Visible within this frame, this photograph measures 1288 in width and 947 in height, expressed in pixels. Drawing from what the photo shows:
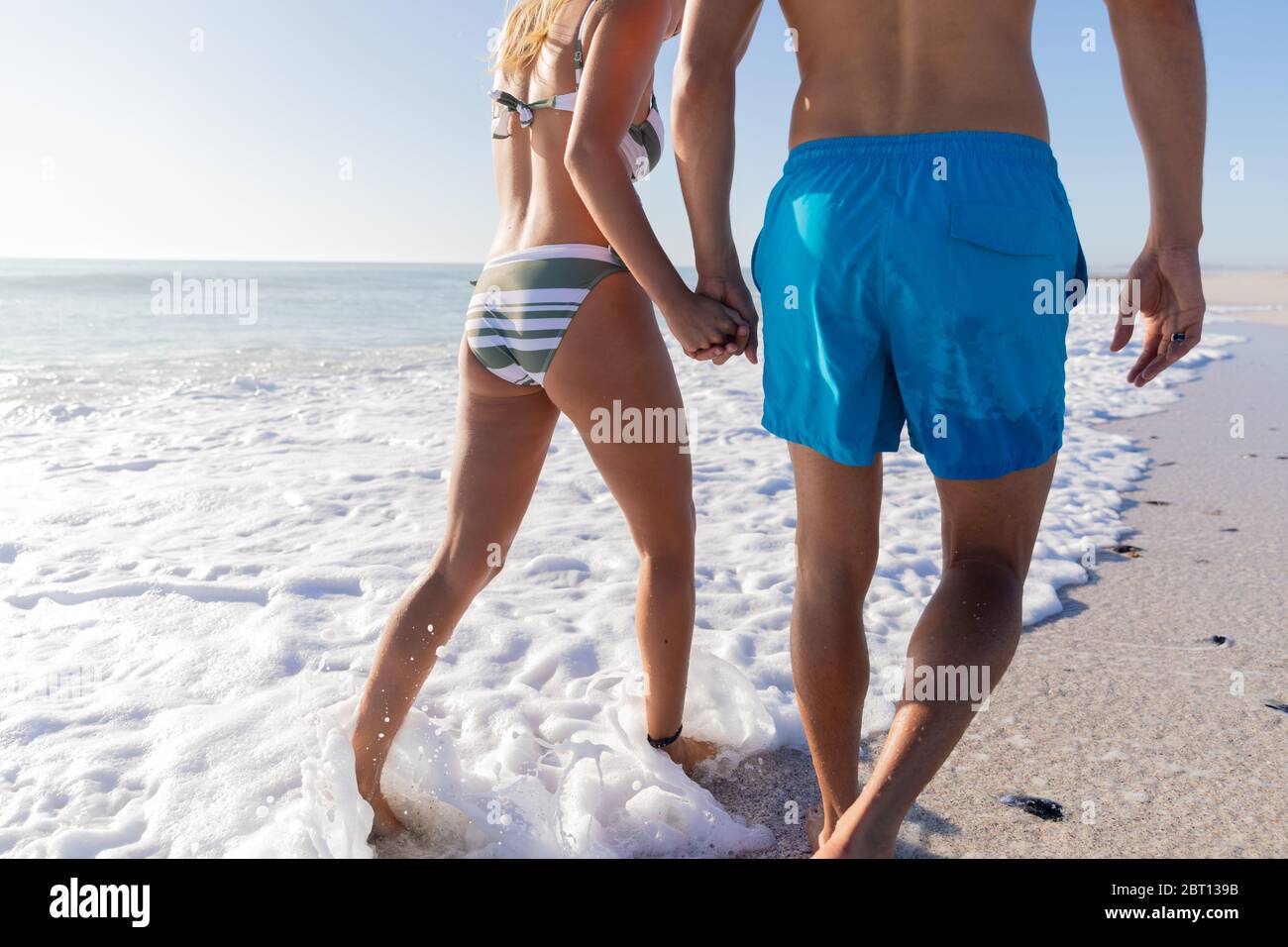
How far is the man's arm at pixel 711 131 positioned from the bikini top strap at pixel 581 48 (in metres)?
0.22

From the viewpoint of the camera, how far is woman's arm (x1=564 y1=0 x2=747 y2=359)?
71.0 inches

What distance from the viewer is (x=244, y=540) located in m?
4.46

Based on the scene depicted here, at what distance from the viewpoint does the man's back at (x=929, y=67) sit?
154 cm

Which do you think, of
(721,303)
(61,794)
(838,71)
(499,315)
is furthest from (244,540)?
(838,71)

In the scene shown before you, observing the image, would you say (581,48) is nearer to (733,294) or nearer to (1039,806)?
(733,294)

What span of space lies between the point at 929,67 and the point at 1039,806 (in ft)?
5.43

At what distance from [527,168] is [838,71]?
29.0 inches

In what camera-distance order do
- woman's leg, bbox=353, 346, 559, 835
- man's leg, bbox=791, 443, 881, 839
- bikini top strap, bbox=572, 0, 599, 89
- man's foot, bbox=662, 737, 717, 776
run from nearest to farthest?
man's leg, bbox=791, 443, 881, 839
bikini top strap, bbox=572, 0, 599, 89
woman's leg, bbox=353, 346, 559, 835
man's foot, bbox=662, 737, 717, 776

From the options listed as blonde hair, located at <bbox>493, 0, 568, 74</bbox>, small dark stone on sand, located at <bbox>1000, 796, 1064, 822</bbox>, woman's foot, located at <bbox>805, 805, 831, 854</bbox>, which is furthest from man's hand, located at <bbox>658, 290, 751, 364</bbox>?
small dark stone on sand, located at <bbox>1000, 796, 1064, 822</bbox>

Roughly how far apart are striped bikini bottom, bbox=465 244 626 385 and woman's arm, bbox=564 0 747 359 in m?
0.16

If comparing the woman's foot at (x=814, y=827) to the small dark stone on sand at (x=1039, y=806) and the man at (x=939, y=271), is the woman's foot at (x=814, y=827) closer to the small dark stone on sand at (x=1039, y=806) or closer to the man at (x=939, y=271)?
the small dark stone on sand at (x=1039, y=806)

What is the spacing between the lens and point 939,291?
4.90 ft

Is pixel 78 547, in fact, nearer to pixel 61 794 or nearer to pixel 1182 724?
pixel 61 794

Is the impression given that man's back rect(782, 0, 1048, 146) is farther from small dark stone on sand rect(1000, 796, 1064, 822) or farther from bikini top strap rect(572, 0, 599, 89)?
small dark stone on sand rect(1000, 796, 1064, 822)
